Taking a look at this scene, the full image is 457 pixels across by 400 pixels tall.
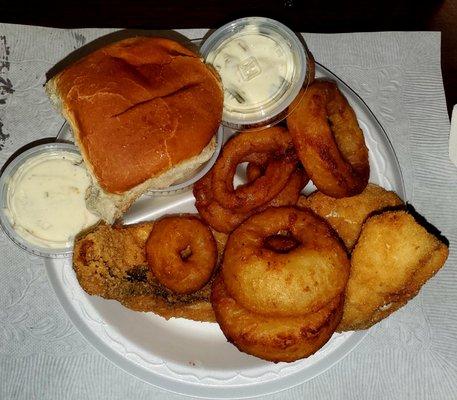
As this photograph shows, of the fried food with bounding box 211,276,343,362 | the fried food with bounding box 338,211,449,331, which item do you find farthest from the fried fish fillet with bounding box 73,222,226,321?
the fried food with bounding box 338,211,449,331

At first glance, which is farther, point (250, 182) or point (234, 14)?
point (234, 14)

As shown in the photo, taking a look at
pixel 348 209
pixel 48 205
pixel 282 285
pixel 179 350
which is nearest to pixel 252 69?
pixel 348 209

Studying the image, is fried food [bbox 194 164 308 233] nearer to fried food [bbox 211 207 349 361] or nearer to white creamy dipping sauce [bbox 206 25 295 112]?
fried food [bbox 211 207 349 361]

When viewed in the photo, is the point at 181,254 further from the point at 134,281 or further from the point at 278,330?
the point at 278,330

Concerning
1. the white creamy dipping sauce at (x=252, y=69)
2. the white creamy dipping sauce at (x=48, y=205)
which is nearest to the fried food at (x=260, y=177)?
the white creamy dipping sauce at (x=252, y=69)

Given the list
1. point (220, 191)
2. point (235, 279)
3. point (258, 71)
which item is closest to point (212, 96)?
point (258, 71)

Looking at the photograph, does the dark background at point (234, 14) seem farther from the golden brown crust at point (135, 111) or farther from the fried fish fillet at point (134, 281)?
the fried fish fillet at point (134, 281)
